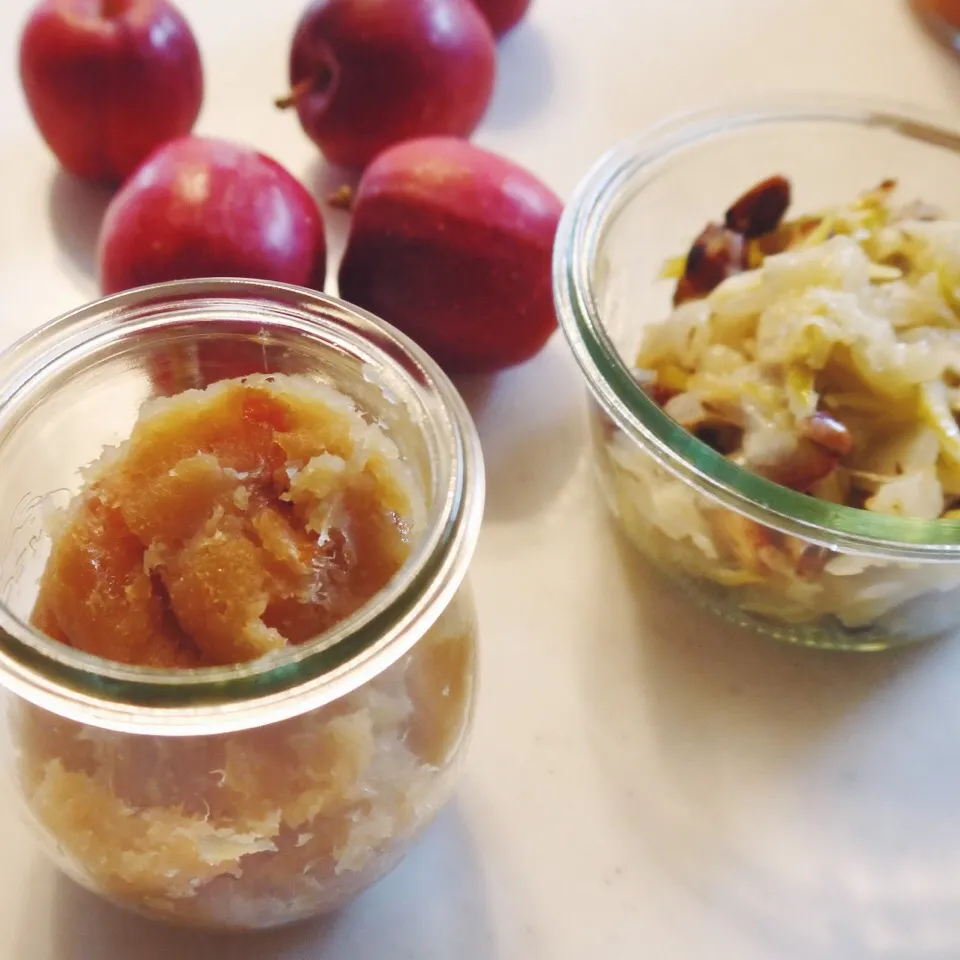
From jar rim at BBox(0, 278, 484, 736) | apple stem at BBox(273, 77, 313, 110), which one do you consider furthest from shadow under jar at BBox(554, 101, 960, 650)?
apple stem at BBox(273, 77, 313, 110)

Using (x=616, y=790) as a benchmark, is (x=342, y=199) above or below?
above

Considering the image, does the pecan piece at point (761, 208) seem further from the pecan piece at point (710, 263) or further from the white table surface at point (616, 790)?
the white table surface at point (616, 790)

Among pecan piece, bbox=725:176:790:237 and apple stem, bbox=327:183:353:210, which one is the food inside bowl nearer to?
pecan piece, bbox=725:176:790:237

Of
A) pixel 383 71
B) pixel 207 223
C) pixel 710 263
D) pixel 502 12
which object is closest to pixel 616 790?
pixel 710 263

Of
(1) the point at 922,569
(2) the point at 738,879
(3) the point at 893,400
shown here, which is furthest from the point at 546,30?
Result: (2) the point at 738,879

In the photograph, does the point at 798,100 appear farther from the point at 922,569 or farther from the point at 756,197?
the point at 922,569

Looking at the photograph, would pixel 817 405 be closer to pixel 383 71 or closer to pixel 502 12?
pixel 383 71
